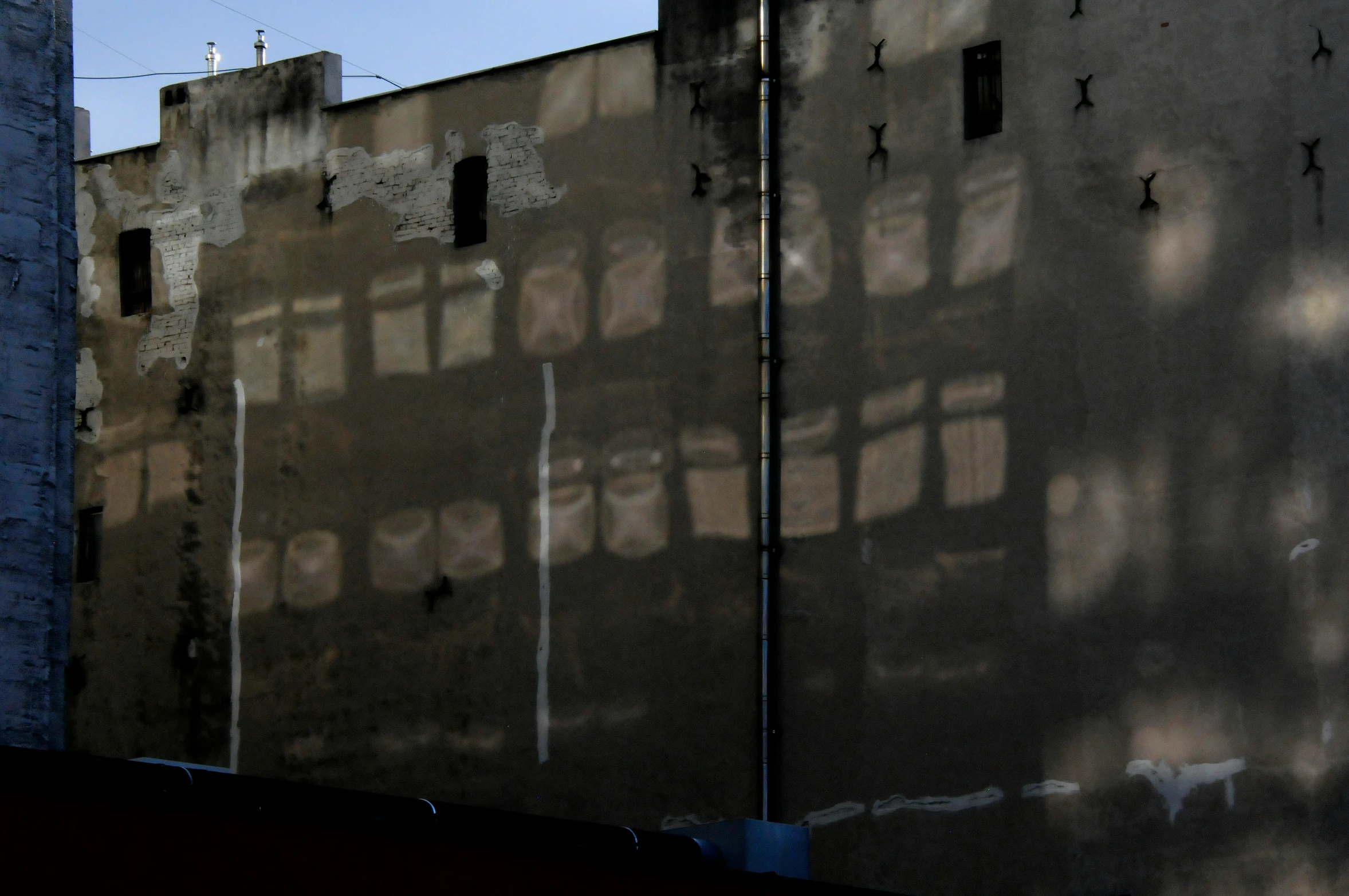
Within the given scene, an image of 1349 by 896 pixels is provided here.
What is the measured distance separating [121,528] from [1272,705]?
32.1ft

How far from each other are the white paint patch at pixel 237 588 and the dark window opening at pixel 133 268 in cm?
145

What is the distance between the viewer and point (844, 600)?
1531 centimetres

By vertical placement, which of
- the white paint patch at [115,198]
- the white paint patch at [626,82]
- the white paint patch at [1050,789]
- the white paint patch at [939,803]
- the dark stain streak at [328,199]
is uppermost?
the white paint patch at [626,82]

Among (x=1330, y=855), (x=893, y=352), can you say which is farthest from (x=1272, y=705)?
(x=893, y=352)

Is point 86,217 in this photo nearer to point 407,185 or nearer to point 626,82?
point 407,185

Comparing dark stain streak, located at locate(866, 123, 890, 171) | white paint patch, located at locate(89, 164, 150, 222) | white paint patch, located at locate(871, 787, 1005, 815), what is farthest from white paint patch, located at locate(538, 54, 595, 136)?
white paint patch, located at locate(871, 787, 1005, 815)

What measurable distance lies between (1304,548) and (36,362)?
7853 millimetres

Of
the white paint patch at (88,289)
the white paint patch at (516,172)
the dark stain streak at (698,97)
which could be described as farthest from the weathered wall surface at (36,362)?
the white paint patch at (88,289)

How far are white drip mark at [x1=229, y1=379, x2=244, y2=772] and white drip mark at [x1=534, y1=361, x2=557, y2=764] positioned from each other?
2838 mm

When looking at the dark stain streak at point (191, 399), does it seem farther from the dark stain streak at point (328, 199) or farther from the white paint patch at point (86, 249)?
the dark stain streak at point (328, 199)

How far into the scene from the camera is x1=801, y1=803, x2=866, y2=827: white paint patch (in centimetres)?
1509

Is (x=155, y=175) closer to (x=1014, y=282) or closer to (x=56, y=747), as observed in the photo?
(x=1014, y=282)

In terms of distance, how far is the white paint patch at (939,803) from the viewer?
572 inches

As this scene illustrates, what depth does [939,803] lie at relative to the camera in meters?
14.7
